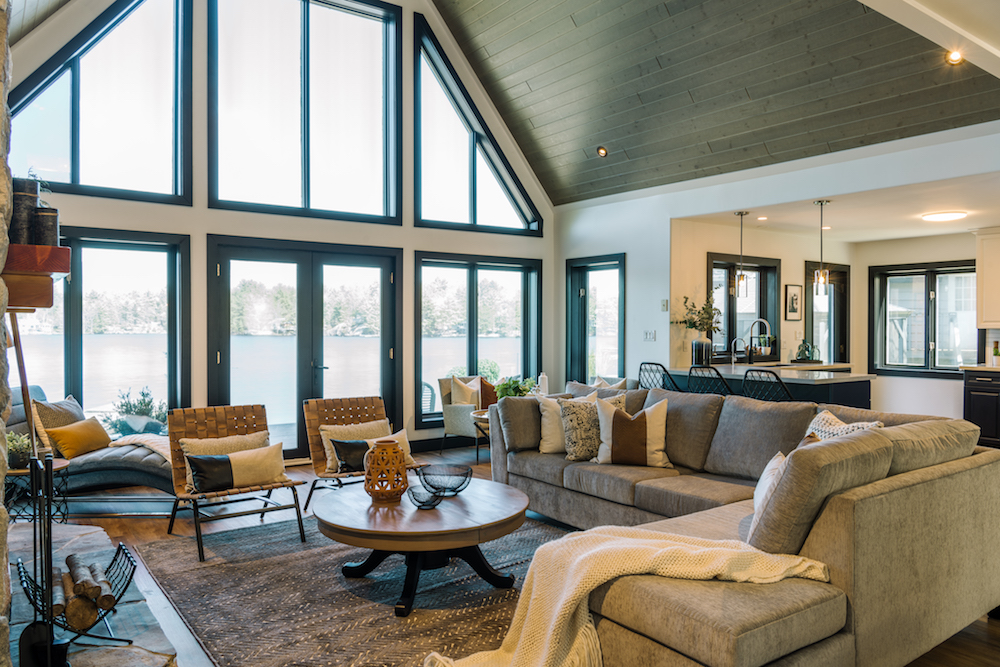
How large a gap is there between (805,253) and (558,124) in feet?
11.9

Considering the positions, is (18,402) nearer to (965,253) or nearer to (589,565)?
(589,565)

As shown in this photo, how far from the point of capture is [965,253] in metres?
8.30

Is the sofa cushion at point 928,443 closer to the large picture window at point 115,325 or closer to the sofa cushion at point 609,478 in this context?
the sofa cushion at point 609,478

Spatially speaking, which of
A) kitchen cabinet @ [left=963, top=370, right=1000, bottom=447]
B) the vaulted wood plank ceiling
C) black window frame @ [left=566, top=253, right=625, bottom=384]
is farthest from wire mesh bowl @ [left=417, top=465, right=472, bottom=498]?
kitchen cabinet @ [left=963, top=370, right=1000, bottom=447]

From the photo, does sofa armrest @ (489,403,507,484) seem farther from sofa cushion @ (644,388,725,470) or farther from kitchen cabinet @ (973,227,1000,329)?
kitchen cabinet @ (973,227,1000,329)

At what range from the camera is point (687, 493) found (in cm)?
364

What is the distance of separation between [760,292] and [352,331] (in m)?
4.72

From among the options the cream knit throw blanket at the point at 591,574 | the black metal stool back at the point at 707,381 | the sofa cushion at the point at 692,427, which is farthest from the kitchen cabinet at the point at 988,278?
the cream knit throw blanket at the point at 591,574

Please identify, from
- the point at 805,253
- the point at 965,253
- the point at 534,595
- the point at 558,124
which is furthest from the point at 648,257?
the point at 534,595

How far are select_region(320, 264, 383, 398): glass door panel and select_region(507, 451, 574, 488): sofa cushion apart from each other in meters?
2.62

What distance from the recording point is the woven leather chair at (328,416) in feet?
15.6

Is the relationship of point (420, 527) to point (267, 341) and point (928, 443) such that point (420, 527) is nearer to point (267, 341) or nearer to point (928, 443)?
point (928, 443)

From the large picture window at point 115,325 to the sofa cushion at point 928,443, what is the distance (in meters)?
5.33

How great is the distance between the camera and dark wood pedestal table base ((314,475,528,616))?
10.00 ft
